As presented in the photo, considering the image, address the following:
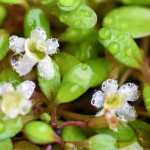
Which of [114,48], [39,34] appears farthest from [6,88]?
[114,48]

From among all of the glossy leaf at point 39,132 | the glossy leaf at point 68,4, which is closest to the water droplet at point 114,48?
the glossy leaf at point 68,4

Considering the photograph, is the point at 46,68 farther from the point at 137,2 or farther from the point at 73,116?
the point at 137,2

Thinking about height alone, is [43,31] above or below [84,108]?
above

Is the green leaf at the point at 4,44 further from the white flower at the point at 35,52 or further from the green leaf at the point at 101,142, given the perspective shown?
the green leaf at the point at 101,142

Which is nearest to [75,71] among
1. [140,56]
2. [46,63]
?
[46,63]

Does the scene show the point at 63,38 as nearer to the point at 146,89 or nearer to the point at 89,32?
the point at 89,32

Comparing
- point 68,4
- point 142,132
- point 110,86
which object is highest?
point 68,4
